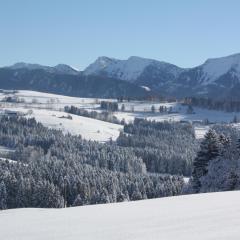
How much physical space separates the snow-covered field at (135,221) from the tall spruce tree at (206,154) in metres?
37.3

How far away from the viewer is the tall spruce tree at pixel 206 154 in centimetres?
6775

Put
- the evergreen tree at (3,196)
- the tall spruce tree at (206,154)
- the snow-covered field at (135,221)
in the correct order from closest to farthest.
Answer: the snow-covered field at (135,221) < the tall spruce tree at (206,154) < the evergreen tree at (3,196)

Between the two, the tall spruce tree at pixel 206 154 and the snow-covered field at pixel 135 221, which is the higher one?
the snow-covered field at pixel 135 221

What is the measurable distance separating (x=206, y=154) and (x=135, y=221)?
1820 inches

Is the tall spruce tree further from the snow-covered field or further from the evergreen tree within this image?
the evergreen tree

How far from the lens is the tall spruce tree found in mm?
67750

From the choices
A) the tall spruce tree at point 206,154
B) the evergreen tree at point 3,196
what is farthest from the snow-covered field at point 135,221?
the evergreen tree at point 3,196

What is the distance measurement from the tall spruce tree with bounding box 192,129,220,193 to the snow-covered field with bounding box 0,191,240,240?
37281mm

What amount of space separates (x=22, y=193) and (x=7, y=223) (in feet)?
340

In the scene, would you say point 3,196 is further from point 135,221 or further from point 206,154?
point 135,221

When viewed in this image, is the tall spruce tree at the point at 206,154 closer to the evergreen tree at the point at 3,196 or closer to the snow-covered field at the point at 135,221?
the snow-covered field at the point at 135,221

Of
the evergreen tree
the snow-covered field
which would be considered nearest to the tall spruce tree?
the snow-covered field

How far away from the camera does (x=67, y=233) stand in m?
21.8

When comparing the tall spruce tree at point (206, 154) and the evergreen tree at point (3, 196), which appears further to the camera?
the evergreen tree at point (3, 196)
